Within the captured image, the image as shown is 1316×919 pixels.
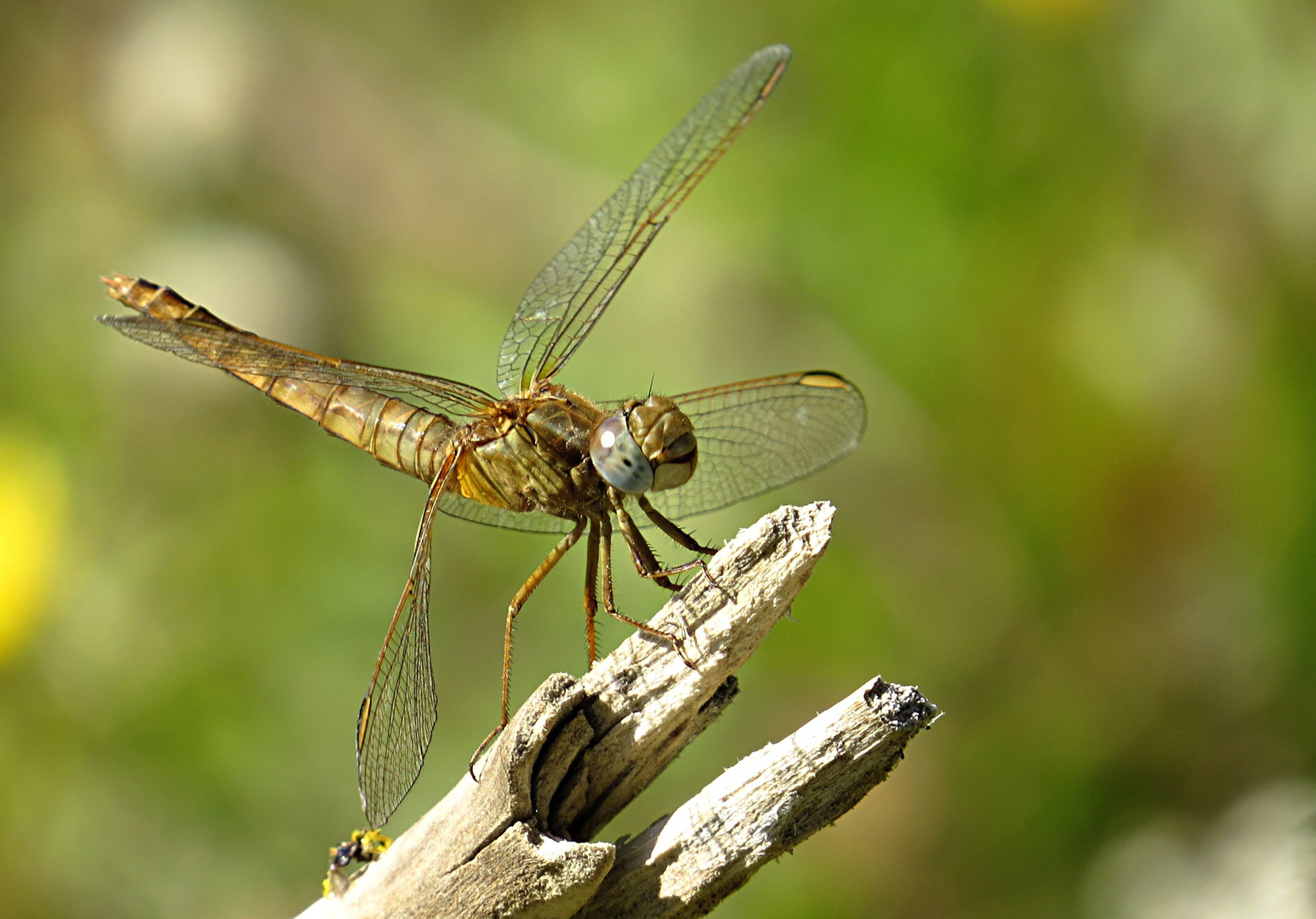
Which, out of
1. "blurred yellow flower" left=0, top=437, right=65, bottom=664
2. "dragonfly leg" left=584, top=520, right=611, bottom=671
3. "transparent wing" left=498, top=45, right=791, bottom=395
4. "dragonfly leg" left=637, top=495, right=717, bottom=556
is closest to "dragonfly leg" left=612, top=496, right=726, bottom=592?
"dragonfly leg" left=637, top=495, right=717, bottom=556

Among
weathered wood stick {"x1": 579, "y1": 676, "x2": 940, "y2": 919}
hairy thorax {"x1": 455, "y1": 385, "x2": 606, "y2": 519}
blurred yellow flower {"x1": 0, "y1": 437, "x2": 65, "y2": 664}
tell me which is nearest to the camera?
A: weathered wood stick {"x1": 579, "y1": 676, "x2": 940, "y2": 919}

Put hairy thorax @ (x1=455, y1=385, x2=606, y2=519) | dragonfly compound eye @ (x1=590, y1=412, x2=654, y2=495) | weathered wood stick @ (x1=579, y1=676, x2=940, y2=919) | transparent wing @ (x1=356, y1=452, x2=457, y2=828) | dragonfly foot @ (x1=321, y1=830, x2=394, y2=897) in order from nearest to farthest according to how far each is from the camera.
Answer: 1. weathered wood stick @ (x1=579, y1=676, x2=940, y2=919)
2. dragonfly foot @ (x1=321, y1=830, x2=394, y2=897)
3. transparent wing @ (x1=356, y1=452, x2=457, y2=828)
4. dragonfly compound eye @ (x1=590, y1=412, x2=654, y2=495)
5. hairy thorax @ (x1=455, y1=385, x2=606, y2=519)

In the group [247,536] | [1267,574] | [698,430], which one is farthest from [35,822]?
[1267,574]

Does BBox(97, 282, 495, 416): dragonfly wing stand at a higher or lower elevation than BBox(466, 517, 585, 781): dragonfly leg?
higher

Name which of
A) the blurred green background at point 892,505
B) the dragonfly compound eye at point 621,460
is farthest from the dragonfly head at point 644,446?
the blurred green background at point 892,505

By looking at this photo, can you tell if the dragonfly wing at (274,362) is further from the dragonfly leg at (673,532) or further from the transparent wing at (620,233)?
the dragonfly leg at (673,532)

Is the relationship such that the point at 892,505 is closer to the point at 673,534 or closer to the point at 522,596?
the point at 673,534

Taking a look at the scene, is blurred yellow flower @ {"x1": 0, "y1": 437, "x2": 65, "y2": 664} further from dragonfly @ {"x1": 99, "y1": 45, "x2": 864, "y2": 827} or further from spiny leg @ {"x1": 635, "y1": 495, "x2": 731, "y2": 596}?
spiny leg @ {"x1": 635, "y1": 495, "x2": 731, "y2": 596}

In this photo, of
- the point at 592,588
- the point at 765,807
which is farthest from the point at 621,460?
the point at 765,807
